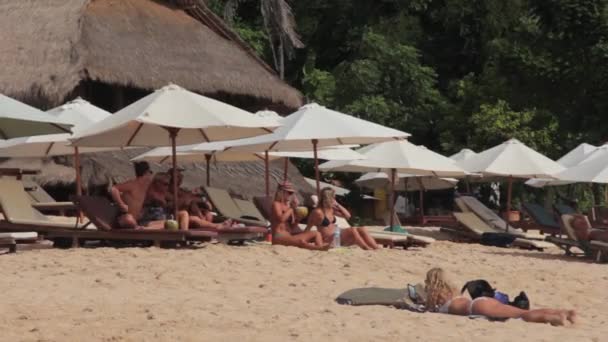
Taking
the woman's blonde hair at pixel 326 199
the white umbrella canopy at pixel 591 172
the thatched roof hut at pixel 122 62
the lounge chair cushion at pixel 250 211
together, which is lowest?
the lounge chair cushion at pixel 250 211

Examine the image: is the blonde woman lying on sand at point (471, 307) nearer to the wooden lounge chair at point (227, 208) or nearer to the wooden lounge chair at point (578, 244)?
the wooden lounge chair at point (578, 244)

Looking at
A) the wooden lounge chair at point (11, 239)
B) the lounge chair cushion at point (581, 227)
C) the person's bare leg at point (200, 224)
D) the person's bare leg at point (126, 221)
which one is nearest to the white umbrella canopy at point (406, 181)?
the lounge chair cushion at point (581, 227)

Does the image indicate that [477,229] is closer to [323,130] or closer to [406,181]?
[323,130]

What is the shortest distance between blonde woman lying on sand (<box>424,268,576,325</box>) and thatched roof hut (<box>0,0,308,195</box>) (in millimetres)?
12299

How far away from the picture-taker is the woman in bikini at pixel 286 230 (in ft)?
45.4

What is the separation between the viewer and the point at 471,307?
8867 mm

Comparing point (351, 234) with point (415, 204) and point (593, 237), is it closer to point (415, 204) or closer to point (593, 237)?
point (593, 237)

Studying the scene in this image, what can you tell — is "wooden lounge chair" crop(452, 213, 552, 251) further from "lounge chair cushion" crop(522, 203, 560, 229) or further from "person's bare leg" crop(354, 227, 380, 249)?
"person's bare leg" crop(354, 227, 380, 249)

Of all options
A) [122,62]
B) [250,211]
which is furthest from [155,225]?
[122,62]

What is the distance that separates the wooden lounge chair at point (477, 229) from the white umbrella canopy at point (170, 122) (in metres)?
5.41

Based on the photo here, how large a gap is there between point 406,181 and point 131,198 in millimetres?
14135

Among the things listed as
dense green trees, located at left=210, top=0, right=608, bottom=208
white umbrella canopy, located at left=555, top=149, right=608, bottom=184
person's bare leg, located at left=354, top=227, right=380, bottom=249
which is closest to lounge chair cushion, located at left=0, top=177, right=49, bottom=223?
person's bare leg, located at left=354, top=227, right=380, bottom=249

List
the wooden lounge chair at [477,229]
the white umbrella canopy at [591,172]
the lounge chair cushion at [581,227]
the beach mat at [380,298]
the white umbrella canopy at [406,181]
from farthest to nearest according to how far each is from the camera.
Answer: the white umbrella canopy at [406,181] → the wooden lounge chair at [477,229] → the white umbrella canopy at [591,172] → the lounge chair cushion at [581,227] → the beach mat at [380,298]

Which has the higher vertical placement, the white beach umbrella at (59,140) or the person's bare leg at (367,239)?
the white beach umbrella at (59,140)
